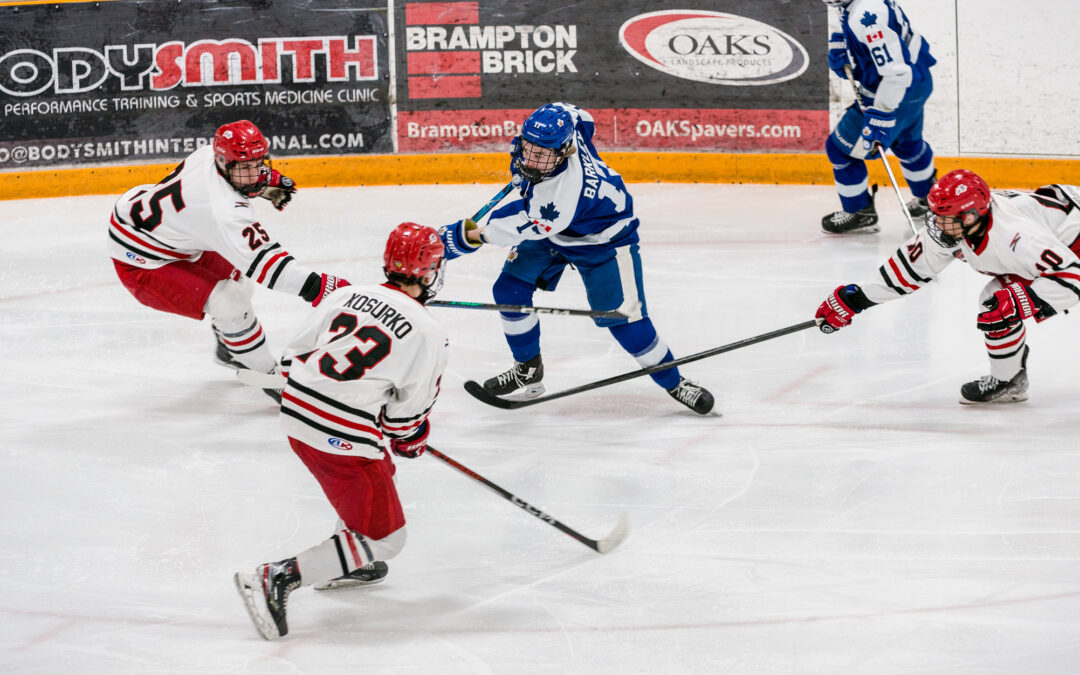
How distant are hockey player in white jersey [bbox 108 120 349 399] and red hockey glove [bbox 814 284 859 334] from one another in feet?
4.84

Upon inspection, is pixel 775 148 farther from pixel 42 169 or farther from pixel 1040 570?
pixel 1040 570

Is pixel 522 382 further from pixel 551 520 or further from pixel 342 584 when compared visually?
pixel 342 584

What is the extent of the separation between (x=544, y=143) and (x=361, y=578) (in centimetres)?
144

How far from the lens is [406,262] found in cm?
275

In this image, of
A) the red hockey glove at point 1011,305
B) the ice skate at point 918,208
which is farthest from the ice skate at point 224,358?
the ice skate at point 918,208

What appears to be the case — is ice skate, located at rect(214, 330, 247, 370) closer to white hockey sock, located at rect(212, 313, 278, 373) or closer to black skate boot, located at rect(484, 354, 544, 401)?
white hockey sock, located at rect(212, 313, 278, 373)

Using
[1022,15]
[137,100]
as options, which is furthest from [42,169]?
[1022,15]

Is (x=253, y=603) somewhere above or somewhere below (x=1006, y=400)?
above

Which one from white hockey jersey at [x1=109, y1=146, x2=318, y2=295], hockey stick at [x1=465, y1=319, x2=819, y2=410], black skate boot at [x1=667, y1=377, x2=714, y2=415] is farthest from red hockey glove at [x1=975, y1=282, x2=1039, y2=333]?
white hockey jersey at [x1=109, y1=146, x2=318, y2=295]

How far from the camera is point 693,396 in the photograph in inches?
165

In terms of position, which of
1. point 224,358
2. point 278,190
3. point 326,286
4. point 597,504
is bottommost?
point 597,504

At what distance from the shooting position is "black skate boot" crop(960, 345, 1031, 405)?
13.9 feet

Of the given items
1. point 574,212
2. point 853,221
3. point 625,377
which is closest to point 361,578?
point 625,377

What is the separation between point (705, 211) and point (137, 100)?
329 centimetres
